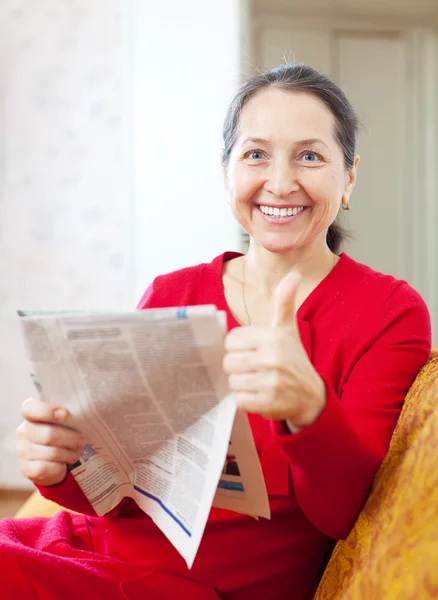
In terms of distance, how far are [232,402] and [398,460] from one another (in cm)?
23

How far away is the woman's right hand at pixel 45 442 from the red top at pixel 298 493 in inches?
2.7

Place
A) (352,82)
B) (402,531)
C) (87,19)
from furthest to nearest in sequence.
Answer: (352,82) < (87,19) < (402,531)

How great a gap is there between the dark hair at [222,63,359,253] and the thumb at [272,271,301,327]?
0.54m

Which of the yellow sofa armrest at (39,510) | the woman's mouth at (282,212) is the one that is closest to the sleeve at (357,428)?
the woman's mouth at (282,212)

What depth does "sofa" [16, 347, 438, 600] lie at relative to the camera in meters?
0.67

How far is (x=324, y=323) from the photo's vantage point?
1119mm

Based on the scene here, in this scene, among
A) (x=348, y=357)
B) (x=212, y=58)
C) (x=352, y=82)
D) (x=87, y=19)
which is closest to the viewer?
(x=348, y=357)

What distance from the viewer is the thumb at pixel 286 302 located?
763 mm

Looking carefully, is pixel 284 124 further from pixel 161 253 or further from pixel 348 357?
pixel 161 253

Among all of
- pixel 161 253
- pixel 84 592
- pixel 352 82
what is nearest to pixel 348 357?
pixel 84 592

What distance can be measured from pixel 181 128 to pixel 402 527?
255 cm

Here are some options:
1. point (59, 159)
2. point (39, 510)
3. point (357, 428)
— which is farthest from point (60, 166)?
point (357, 428)

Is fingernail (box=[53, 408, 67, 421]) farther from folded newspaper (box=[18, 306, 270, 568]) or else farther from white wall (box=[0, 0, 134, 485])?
white wall (box=[0, 0, 134, 485])

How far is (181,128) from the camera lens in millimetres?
3045
